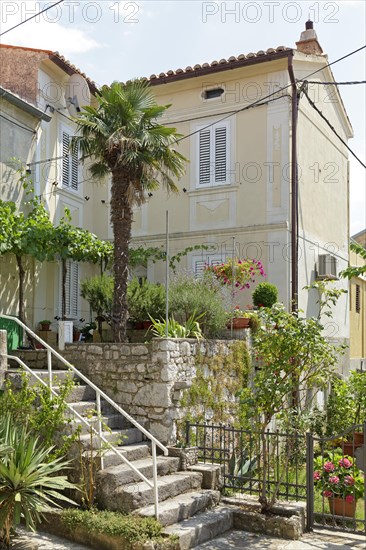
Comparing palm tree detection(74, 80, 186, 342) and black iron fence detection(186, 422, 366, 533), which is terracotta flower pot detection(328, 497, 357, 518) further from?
palm tree detection(74, 80, 186, 342)

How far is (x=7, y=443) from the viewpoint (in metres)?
7.02

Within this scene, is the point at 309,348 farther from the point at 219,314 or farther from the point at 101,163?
the point at 101,163

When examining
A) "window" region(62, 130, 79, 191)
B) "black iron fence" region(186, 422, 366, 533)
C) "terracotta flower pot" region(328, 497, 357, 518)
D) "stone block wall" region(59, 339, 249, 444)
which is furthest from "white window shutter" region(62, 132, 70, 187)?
"terracotta flower pot" region(328, 497, 357, 518)

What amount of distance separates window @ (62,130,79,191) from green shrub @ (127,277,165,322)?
3730mm

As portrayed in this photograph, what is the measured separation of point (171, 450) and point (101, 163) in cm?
528

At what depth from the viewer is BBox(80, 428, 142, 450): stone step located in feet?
26.0

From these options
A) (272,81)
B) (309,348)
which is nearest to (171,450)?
(309,348)

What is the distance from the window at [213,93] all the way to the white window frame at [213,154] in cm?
74

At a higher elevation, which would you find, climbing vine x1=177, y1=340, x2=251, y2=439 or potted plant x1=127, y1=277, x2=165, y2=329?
potted plant x1=127, y1=277, x2=165, y2=329

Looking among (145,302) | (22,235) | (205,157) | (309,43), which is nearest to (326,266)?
(205,157)

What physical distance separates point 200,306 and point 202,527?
466 cm

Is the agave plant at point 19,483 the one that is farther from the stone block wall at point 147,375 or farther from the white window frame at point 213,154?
the white window frame at point 213,154

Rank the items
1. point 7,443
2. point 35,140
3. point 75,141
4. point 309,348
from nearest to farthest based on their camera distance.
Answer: point 7,443, point 309,348, point 75,141, point 35,140

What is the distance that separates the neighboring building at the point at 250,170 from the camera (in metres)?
13.8
